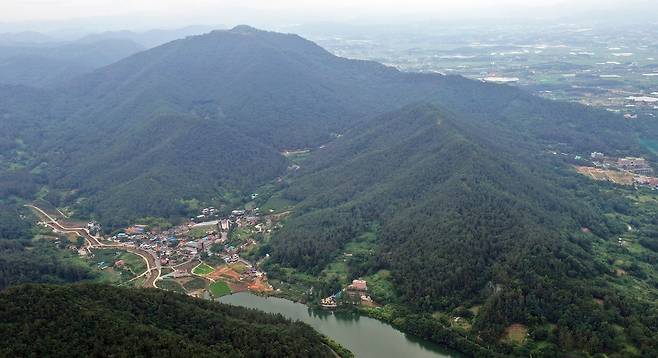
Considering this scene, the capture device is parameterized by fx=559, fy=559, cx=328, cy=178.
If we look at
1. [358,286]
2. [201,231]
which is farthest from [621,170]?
[201,231]

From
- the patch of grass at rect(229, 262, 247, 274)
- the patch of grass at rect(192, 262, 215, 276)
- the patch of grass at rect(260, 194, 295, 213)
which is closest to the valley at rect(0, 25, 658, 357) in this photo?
the patch of grass at rect(192, 262, 215, 276)

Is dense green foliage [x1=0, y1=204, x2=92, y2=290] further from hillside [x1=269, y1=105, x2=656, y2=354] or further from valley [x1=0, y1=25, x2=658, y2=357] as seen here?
hillside [x1=269, y1=105, x2=656, y2=354]

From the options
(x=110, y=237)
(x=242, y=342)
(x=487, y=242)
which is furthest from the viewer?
(x=110, y=237)

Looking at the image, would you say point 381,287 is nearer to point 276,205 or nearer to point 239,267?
point 239,267

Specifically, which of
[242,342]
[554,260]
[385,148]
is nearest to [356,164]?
[385,148]

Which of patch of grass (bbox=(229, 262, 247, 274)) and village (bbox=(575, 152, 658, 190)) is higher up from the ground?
village (bbox=(575, 152, 658, 190))

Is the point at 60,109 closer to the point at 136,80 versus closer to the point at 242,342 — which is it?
the point at 136,80
